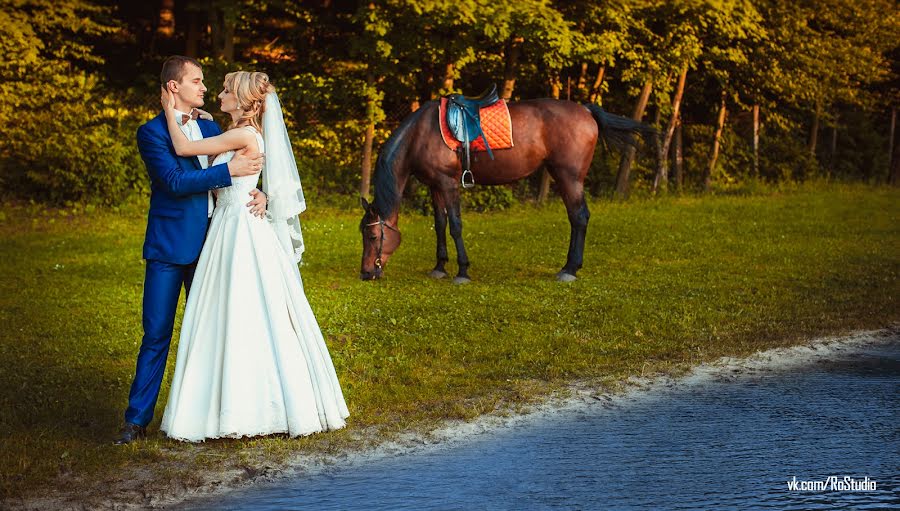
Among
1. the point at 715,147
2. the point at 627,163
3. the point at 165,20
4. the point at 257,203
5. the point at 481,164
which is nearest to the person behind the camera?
the point at 257,203

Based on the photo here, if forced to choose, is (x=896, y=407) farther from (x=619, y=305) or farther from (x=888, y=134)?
(x=888, y=134)

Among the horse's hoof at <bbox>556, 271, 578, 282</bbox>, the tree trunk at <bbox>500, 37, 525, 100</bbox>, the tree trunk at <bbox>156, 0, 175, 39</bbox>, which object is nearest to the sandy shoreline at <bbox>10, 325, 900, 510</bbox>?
the horse's hoof at <bbox>556, 271, 578, 282</bbox>

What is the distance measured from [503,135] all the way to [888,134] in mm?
27967

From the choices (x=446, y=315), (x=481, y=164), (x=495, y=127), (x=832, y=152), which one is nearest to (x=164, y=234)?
(x=446, y=315)

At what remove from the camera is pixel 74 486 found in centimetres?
589

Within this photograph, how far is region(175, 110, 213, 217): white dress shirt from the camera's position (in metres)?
6.41

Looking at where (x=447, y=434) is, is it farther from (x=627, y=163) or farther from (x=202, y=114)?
(x=627, y=163)

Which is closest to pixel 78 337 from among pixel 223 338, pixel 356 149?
pixel 223 338

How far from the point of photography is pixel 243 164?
257 inches

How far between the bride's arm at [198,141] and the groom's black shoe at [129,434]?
1653 millimetres

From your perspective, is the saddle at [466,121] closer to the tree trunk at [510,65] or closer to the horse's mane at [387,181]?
the horse's mane at [387,181]

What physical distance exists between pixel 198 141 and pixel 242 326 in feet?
3.61

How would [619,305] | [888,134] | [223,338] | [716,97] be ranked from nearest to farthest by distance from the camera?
[223,338], [619,305], [716,97], [888,134]

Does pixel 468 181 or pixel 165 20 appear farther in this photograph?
pixel 165 20
